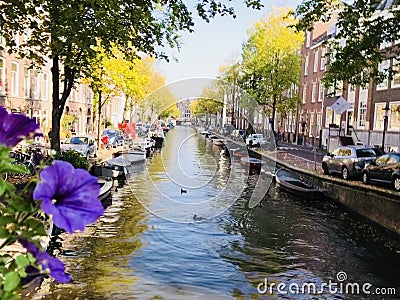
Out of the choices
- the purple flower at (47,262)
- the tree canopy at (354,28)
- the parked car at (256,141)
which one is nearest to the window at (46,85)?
the parked car at (256,141)

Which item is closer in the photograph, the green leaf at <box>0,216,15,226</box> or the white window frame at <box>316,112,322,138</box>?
the green leaf at <box>0,216,15,226</box>

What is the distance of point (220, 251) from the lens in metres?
12.2

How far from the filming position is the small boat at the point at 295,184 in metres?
21.2

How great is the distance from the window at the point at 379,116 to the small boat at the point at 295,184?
9684mm

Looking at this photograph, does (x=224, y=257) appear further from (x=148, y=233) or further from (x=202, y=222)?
(x=202, y=222)

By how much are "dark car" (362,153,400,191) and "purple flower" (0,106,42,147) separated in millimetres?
17010

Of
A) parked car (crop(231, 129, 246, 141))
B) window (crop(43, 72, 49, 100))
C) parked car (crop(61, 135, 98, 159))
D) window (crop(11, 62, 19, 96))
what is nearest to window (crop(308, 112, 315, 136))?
parked car (crop(231, 129, 246, 141))

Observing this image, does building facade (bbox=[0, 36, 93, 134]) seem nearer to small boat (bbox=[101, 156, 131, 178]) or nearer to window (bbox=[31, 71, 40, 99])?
window (bbox=[31, 71, 40, 99])

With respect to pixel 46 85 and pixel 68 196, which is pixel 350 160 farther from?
pixel 46 85

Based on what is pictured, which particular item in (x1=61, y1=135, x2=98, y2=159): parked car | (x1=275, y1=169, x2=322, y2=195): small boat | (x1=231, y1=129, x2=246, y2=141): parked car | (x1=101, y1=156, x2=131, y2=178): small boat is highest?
(x1=231, y1=129, x2=246, y2=141): parked car

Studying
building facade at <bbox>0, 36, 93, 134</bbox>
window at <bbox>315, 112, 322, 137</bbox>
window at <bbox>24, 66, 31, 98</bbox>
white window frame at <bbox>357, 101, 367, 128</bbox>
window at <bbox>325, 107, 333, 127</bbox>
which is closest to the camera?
building facade at <bbox>0, 36, 93, 134</bbox>

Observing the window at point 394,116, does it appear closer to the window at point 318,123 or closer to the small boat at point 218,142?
the window at point 318,123

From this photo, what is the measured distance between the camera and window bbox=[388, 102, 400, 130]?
30311mm

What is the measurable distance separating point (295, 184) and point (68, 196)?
21.9 metres
